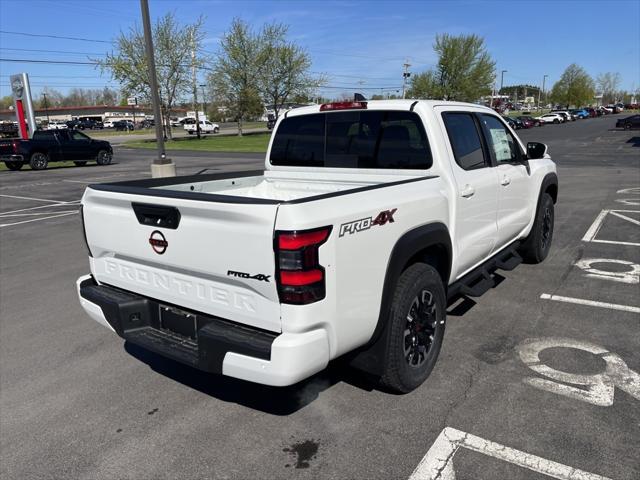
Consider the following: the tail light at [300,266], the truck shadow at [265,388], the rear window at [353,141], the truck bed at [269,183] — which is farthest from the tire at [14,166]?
the tail light at [300,266]

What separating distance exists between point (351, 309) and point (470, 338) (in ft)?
6.46

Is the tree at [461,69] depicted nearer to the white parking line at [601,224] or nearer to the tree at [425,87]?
the tree at [425,87]

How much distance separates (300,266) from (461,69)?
6465 centimetres

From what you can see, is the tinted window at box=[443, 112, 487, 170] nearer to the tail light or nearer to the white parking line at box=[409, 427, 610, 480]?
the tail light

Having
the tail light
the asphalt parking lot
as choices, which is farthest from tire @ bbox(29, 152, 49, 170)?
the tail light

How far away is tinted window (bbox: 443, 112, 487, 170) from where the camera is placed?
12.8 feet

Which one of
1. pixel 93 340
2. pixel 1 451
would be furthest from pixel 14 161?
pixel 1 451

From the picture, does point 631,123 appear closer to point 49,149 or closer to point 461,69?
point 461,69

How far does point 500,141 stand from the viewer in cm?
486

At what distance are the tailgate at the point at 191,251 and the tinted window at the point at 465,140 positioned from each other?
2.10 metres

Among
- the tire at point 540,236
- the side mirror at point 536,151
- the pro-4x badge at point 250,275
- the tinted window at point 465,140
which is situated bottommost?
the tire at point 540,236

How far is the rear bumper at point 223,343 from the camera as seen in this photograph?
238 cm

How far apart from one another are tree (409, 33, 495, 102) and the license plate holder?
61.7 metres

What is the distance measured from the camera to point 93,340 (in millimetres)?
4352
